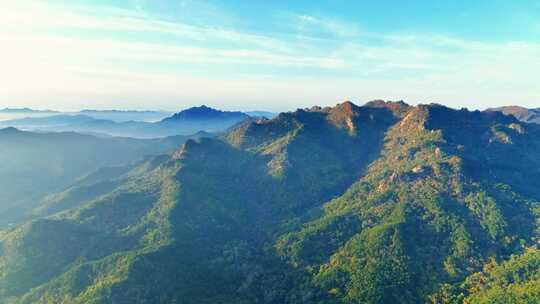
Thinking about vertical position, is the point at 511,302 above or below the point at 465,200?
below

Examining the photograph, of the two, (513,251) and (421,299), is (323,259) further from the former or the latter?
(513,251)

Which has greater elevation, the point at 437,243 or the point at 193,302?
the point at 437,243

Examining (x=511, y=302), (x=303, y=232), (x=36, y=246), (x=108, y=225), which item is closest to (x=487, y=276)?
(x=511, y=302)

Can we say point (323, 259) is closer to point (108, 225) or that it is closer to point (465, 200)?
point (465, 200)

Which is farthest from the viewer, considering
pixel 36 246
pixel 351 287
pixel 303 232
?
pixel 303 232

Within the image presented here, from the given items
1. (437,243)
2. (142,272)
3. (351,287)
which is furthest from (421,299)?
(142,272)

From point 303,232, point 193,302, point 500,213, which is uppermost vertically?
point 500,213

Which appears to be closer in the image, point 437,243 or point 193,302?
point 193,302

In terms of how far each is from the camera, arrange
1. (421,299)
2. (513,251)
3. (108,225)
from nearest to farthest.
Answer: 1. (421,299)
2. (513,251)
3. (108,225)

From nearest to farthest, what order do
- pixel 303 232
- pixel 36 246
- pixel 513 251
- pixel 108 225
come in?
pixel 513 251 → pixel 36 246 → pixel 303 232 → pixel 108 225
